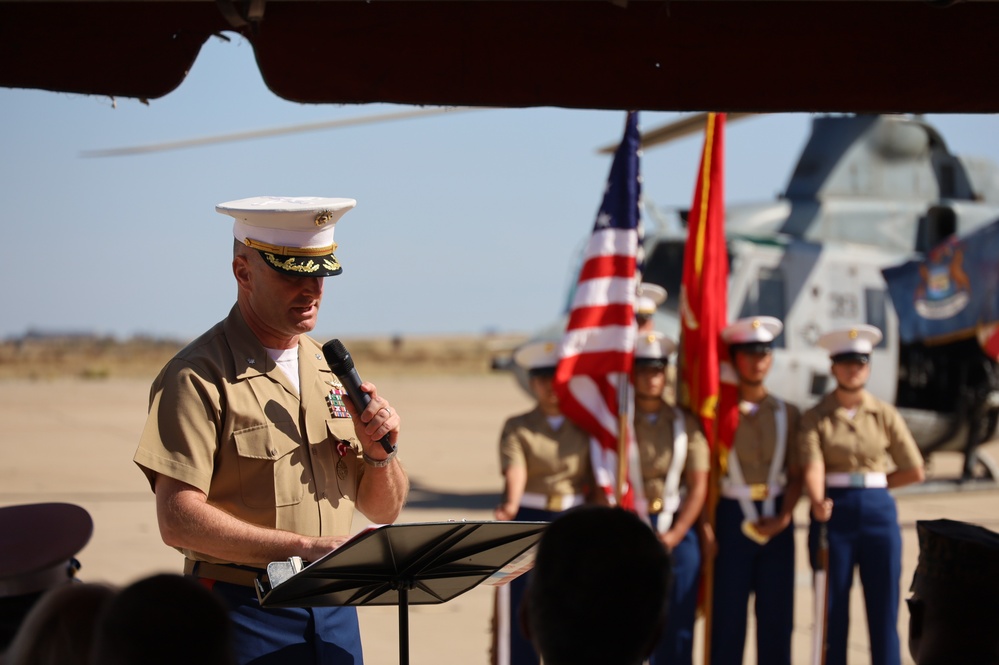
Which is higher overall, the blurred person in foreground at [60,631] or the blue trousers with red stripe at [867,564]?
the blurred person in foreground at [60,631]

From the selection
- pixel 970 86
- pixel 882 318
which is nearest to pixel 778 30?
pixel 970 86

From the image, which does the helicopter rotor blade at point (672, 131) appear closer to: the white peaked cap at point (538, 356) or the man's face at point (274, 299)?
the white peaked cap at point (538, 356)

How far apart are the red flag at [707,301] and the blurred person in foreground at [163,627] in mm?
4078

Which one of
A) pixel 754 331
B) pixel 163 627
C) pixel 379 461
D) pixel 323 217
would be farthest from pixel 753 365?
pixel 163 627

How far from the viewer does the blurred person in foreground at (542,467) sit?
5.14 meters

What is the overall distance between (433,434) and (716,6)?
17.3 metres

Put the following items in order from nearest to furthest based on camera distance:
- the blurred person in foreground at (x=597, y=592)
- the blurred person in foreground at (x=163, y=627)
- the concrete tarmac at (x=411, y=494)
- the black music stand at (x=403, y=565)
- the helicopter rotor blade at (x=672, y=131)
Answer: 1. the blurred person in foreground at (x=163, y=627)
2. the blurred person in foreground at (x=597, y=592)
3. the black music stand at (x=403, y=565)
4. the concrete tarmac at (x=411, y=494)
5. the helicopter rotor blade at (x=672, y=131)

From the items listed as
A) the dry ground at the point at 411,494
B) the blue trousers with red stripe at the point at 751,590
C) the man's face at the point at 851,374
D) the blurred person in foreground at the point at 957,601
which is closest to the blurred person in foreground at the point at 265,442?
the dry ground at the point at 411,494

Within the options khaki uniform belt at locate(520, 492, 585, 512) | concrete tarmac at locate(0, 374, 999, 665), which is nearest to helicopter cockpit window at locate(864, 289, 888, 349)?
concrete tarmac at locate(0, 374, 999, 665)

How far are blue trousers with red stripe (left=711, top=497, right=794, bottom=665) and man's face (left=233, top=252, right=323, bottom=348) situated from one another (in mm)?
3200

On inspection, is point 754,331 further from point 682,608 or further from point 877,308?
point 877,308

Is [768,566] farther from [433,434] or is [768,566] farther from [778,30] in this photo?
[433,434]

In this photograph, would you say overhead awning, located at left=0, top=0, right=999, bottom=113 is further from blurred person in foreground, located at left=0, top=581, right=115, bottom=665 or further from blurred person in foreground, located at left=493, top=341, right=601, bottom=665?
blurred person in foreground, located at left=493, top=341, right=601, bottom=665

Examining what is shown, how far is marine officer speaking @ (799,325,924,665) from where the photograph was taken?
17.2 ft
